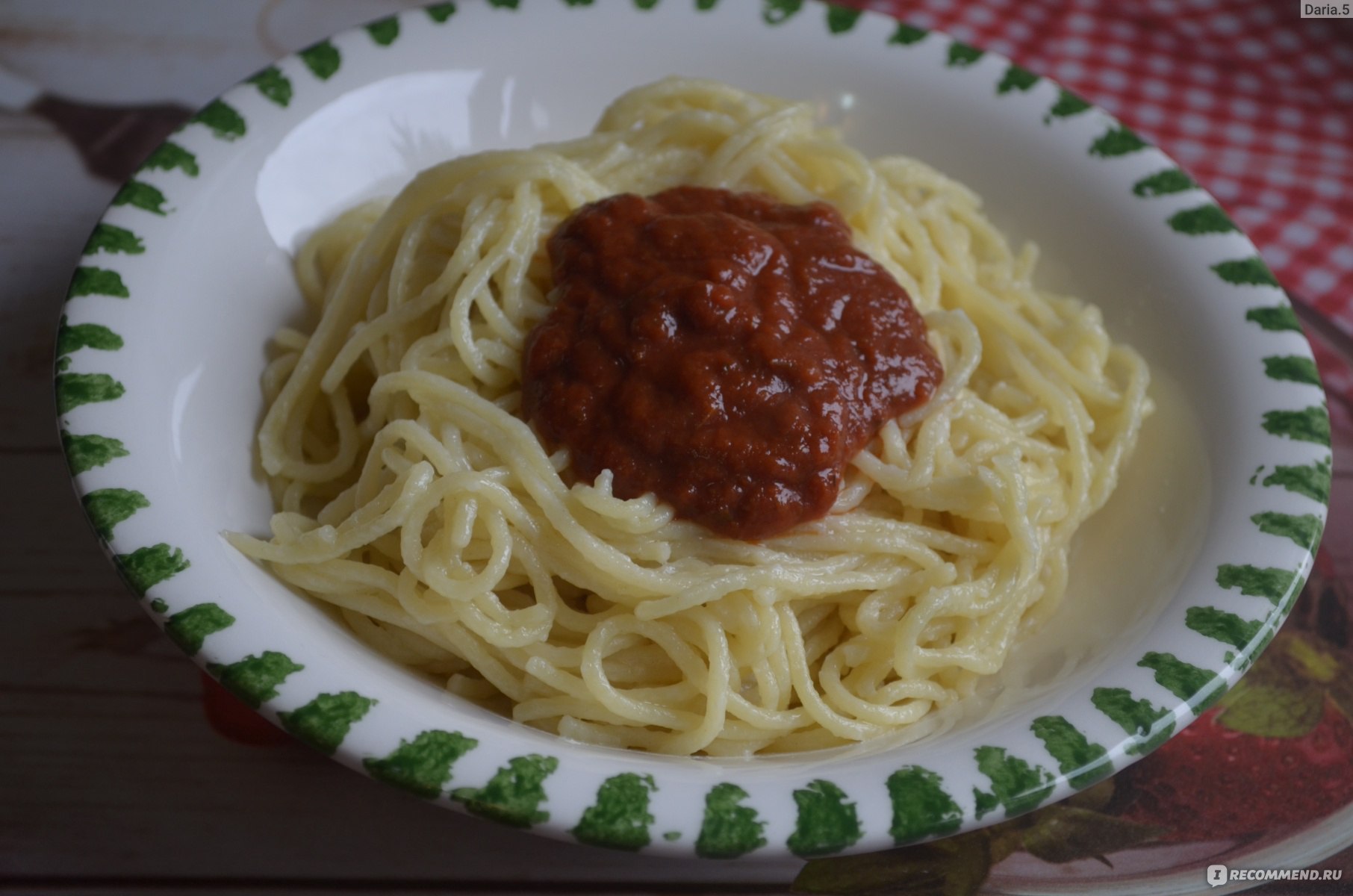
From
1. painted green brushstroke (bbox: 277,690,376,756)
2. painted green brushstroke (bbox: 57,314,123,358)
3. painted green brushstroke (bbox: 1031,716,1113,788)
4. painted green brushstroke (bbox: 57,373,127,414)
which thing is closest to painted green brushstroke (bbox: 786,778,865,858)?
painted green brushstroke (bbox: 1031,716,1113,788)

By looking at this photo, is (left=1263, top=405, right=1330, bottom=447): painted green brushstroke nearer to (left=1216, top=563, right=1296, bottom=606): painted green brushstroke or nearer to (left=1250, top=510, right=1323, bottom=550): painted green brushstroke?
(left=1250, top=510, right=1323, bottom=550): painted green brushstroke

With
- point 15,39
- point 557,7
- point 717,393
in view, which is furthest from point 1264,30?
point 15,39

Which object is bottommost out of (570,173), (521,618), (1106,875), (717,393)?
(1106,875)

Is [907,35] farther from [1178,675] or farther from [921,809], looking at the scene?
[921,809]

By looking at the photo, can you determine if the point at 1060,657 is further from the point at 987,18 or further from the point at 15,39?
the point at 15,39

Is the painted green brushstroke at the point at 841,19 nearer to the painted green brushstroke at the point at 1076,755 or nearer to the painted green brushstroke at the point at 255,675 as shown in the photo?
the painted green brushstroke at the point at 1076,755

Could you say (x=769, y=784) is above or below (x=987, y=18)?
below

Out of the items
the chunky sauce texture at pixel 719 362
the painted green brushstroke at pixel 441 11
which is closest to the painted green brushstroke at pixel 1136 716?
the chunky sauce texture at pixel 719 362

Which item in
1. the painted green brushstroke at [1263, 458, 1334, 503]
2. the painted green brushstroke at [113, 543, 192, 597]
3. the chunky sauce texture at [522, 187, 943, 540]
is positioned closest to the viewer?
Result: the painted green brushstroke at [113, 543, 192, 597]
